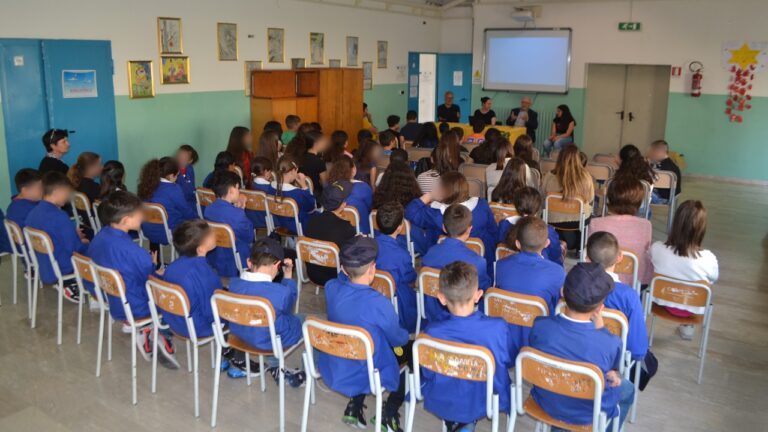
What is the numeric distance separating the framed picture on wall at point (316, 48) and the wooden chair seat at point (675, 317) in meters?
8.48

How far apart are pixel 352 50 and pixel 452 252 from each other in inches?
365

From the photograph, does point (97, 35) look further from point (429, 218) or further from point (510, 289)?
point (510, 289)

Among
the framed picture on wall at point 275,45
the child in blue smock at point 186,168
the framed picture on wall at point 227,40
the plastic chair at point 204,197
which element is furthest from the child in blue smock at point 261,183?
the framed picture on wall at point 275,45

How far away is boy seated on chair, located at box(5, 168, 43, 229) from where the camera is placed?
5.40 meters

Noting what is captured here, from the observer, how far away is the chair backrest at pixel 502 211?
575 cm

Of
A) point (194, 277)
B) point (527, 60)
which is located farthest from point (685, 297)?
point (527, 60)

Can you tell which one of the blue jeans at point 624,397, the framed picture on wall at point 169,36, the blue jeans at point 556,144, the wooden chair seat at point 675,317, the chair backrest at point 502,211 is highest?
the framed picture on wall at point 169,36

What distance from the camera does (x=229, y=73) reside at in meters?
9.96

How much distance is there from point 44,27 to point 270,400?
18.5 feet

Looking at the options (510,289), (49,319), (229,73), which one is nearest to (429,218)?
(510,289)

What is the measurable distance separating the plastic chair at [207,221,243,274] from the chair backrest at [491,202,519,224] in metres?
2.25

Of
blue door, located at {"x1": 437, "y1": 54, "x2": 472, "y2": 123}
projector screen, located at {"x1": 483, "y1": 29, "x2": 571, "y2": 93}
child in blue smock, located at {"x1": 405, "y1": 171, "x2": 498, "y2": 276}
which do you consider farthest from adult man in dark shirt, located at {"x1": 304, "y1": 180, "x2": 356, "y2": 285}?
blue door, located at {"x1": 437, "y1": 54, "x2": 472, "y2": 123}

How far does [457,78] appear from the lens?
15.0 meters

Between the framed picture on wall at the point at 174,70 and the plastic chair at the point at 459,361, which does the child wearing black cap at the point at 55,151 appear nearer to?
the framed picture on wall at the point at 174,70
